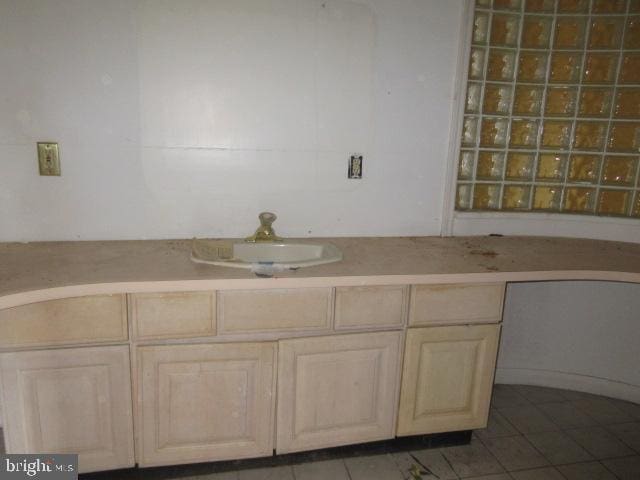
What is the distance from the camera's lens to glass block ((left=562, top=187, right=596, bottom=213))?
2.26 m

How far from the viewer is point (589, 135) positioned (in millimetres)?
2197

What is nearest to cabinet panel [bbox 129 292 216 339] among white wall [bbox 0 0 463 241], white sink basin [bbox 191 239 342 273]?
white sink basin [bbox 191 239 342 273]

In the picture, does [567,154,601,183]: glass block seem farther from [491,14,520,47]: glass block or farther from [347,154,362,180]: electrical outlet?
[347,154,362,180]: electrical outlet

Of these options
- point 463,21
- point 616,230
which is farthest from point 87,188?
point 616,230

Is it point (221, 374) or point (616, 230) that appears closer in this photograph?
point (221, 374)

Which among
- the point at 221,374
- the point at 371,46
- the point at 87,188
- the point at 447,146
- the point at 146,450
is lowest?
the point at 146,450

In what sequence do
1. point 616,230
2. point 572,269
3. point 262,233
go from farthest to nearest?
point 616,230 < point 262,233 < point 572,269

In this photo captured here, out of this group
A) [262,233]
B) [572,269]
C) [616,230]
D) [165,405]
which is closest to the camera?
[165,405]

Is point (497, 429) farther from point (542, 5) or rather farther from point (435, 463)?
point (542, 5)

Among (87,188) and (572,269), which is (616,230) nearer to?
(572,269)

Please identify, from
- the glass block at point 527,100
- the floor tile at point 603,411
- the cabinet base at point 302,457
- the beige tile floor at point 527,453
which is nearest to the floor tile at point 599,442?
the beige tile floor at point 527,453

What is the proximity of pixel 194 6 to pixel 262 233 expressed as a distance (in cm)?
90

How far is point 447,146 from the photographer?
2131 mm

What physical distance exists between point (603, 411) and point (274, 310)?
5.78 feet
